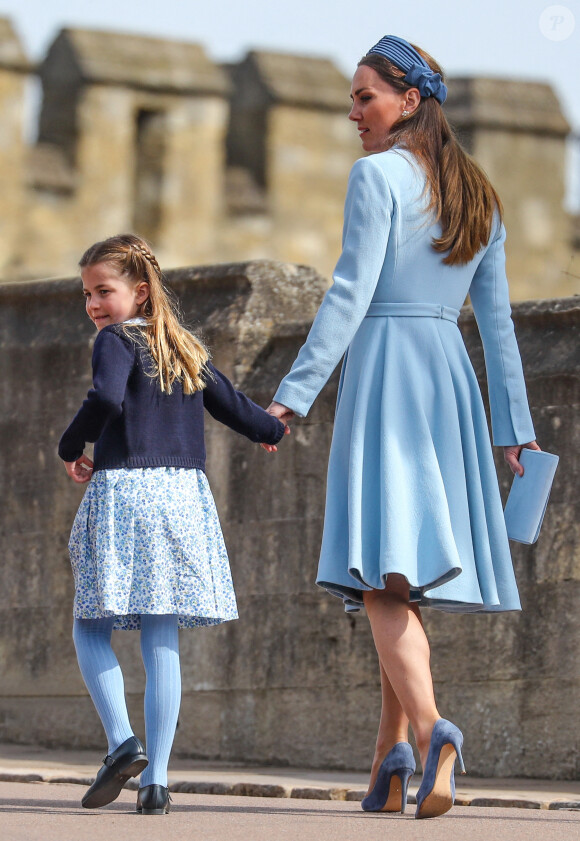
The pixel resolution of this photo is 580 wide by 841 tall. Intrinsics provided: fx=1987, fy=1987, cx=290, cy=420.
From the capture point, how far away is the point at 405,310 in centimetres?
516

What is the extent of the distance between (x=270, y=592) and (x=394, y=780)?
5.93 feet

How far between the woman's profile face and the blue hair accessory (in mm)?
49

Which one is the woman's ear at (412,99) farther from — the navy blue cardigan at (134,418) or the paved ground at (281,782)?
the paved ground at (281,782)

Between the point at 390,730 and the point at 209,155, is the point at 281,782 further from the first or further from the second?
the point at 209,155

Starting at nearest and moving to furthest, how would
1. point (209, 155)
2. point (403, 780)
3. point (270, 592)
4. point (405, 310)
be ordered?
1. point (403, 780)
2. point (405, 310)
3. point (270, 592)
4. point (209, 155)

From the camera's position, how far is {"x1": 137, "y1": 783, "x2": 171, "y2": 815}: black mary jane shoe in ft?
16.3

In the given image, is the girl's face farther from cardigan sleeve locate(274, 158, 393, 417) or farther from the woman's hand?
the woman's hand

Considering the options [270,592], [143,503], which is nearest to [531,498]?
[143,503]

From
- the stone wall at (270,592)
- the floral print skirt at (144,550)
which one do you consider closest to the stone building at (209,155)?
the stone wall at (270,592)

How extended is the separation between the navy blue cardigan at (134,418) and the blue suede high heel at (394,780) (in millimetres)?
882

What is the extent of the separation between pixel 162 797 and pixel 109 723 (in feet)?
0.78

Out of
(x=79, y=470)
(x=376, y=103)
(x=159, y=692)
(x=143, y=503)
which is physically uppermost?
(x=376, y=103)

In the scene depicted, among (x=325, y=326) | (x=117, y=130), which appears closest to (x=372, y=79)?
(x=325, y=326)

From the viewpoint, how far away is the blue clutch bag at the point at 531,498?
519cm
